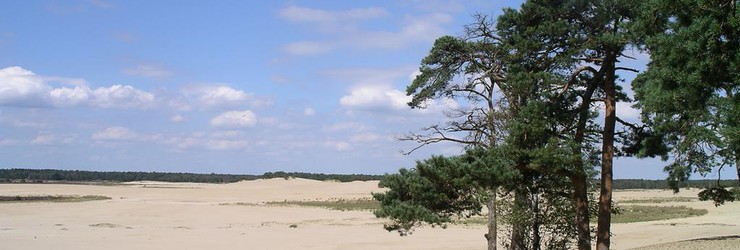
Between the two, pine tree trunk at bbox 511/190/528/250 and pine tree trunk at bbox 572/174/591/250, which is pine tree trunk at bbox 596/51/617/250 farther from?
pine tree trunk at bbox 511/190/528/250

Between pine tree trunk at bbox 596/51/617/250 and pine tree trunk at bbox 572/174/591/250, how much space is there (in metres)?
0.25

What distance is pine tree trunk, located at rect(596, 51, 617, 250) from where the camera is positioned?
13969mm

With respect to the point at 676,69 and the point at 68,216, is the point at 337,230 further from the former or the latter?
the point at 676,69

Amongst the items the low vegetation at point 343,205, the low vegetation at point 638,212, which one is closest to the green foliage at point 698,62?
the low vegetation at point 638,212

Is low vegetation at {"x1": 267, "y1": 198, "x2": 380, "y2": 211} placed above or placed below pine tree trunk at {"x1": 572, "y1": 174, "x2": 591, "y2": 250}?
below

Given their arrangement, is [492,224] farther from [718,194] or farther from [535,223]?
[718,194]

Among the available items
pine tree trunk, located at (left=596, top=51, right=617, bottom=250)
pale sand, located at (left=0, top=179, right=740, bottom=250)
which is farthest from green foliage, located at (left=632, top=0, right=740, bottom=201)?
pale sand, located at (left=0, top=179, right=740, bottom=250)

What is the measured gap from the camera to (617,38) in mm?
12758

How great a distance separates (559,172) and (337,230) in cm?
2854

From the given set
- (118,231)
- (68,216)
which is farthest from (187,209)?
(118,231)

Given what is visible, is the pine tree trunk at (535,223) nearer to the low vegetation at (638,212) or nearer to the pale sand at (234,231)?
the pale sand at (234,231)

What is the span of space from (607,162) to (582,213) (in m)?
1.18

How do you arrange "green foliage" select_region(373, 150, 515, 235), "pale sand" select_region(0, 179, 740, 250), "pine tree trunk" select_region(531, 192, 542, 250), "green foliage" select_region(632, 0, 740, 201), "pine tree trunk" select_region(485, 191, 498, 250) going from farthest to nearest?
"pale sand" select_region(0, 179, 740, 250) < "pine tree trunk" select_region(485, 191, 498, 250) < "pine tree trunk" select_region(531, 192, 542, 250) < "green foliage" select_region(373, 150, 515, 235) < "green foliage" select_region(632, 0, 740, 201)

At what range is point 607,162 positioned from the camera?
14.2 metres
